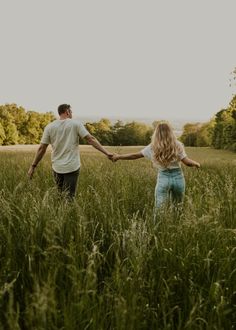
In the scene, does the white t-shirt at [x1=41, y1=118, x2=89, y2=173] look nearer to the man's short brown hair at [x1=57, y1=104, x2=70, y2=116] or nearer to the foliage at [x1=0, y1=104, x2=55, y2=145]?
the man's short brown hair at [x1=57, y1=104, x2=70, y2=116]

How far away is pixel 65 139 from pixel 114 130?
95.9 meters

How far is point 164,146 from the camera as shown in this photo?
5852 mm

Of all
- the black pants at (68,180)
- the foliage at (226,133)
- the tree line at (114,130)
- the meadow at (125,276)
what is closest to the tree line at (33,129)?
the tree line at (114,130)

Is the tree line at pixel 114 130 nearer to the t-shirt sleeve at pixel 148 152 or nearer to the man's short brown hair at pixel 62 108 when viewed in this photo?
the man's short brown hair at pixel 62 108

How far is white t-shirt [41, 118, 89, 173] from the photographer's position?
7.33 meters

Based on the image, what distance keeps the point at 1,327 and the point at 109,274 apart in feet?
4.07

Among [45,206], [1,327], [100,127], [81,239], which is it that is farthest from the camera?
[100,127]

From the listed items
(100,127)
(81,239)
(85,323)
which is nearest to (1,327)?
(85,323)

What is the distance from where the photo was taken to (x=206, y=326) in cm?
273

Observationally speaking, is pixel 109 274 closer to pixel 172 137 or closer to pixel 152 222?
pixel 152 222

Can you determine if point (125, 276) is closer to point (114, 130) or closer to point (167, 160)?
point (167, 160)

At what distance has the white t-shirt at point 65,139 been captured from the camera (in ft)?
24.0

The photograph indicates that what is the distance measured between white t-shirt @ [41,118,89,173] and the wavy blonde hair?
69.1 inches

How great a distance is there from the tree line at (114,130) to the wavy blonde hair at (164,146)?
2951cm
